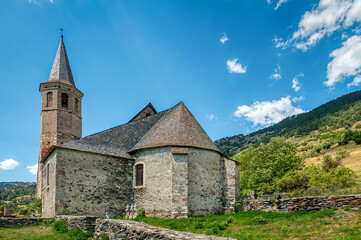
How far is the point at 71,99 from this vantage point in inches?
1148

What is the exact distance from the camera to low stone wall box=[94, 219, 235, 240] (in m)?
5.61

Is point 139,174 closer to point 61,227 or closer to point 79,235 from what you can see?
point 61,227

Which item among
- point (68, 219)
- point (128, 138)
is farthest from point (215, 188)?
point (68, 219)

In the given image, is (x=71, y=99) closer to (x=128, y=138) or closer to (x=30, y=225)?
(x=128, y=138)

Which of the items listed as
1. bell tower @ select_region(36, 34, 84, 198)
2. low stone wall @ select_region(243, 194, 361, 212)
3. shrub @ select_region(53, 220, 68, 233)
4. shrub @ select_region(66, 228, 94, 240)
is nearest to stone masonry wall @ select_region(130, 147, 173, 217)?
low stone wall @ select_region(243, 194, 361, 212)

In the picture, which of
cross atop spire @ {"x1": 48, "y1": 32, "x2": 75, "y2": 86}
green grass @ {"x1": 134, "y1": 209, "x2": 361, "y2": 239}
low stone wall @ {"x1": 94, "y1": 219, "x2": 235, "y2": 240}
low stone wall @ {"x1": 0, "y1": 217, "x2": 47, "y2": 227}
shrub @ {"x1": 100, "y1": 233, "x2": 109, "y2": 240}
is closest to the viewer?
low stone wall @ {"x1": 94, "y1": 219, "x2": 235, "y2": 240}

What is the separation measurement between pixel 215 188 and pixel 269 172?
16.4m

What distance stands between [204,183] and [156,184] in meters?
3.59

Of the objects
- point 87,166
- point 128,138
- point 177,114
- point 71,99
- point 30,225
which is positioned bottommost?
point 30,225

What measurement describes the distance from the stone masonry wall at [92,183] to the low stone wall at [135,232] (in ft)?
29.4

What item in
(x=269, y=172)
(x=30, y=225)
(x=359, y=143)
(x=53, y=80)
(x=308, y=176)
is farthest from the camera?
(x=359, y=143)

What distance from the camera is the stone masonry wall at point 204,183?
1839 centimetres

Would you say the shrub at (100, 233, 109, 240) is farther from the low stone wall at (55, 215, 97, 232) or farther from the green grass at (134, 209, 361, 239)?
the green grass at (134, 209, 361, 239)

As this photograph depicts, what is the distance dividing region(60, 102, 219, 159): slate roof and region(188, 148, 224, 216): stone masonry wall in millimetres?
800
